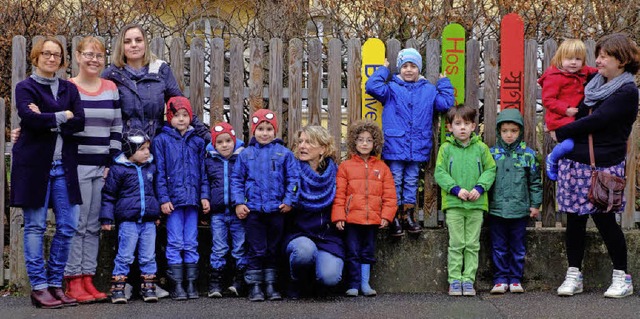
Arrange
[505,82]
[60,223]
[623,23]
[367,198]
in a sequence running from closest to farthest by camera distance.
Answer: [60,223]
[367,198]
[505,82]
[623,23]

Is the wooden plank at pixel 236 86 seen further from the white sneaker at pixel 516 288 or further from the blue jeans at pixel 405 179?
the white sneaker at pixel 516 288

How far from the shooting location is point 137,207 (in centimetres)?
634

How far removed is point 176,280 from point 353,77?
2.22m

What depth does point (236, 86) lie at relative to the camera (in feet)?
23.0

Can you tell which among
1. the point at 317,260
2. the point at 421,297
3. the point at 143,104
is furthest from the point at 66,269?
the point at 421,297

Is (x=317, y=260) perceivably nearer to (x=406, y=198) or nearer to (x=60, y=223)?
(x=406, y=198)

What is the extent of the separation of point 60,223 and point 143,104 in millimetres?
1133

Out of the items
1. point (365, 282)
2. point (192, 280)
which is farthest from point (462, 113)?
point (192, 280)

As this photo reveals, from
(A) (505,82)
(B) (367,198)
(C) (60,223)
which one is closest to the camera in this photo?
(C) (60,223)

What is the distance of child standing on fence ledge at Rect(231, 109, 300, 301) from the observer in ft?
21.2

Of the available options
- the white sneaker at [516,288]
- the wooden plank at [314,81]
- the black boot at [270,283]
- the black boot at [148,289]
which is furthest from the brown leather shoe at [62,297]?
the white sneaker at [516,288]

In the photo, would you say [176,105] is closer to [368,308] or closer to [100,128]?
[100,128]

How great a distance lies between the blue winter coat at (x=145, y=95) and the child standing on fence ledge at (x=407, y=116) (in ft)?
4.81

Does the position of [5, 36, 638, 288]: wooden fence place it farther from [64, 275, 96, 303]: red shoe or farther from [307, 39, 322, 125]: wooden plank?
[64, 275, 96, 303]: red shoe
